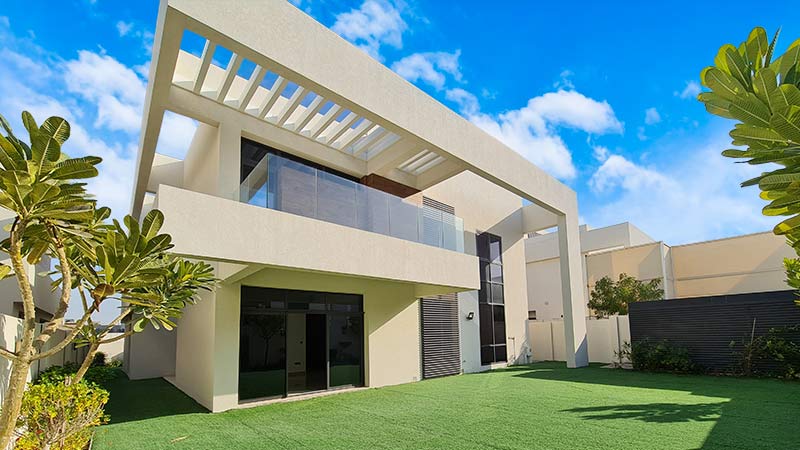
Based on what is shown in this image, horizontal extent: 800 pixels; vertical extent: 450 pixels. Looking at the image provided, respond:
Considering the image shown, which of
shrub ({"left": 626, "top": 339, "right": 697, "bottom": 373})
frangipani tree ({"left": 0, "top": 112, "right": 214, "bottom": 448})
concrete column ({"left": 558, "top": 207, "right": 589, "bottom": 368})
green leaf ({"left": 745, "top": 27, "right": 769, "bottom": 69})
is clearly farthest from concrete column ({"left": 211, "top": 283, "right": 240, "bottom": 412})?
shrub ({"left": 626, "top": 339, "right": 697, "bottom": 373})

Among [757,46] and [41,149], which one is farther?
[41,149]

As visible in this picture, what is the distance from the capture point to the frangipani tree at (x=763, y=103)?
199 centimetres

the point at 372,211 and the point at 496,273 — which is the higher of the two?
the point at 372,211

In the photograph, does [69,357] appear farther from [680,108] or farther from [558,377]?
[680,108]

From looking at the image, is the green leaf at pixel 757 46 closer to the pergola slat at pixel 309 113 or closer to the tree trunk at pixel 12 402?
the tree trunk at pixel 12 402

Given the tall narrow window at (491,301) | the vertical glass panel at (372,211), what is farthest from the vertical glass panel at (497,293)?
the vertical glass panel at (372,211)

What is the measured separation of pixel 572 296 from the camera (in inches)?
679

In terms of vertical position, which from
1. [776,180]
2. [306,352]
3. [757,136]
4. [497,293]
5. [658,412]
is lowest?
[658,412]

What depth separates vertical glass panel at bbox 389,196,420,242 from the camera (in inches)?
437

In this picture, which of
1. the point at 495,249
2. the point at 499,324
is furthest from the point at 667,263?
the point at 499,324

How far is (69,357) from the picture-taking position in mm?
15805

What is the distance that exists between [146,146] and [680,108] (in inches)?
466

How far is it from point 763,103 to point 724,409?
335 inches

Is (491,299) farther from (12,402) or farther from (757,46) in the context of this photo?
(757,46)
